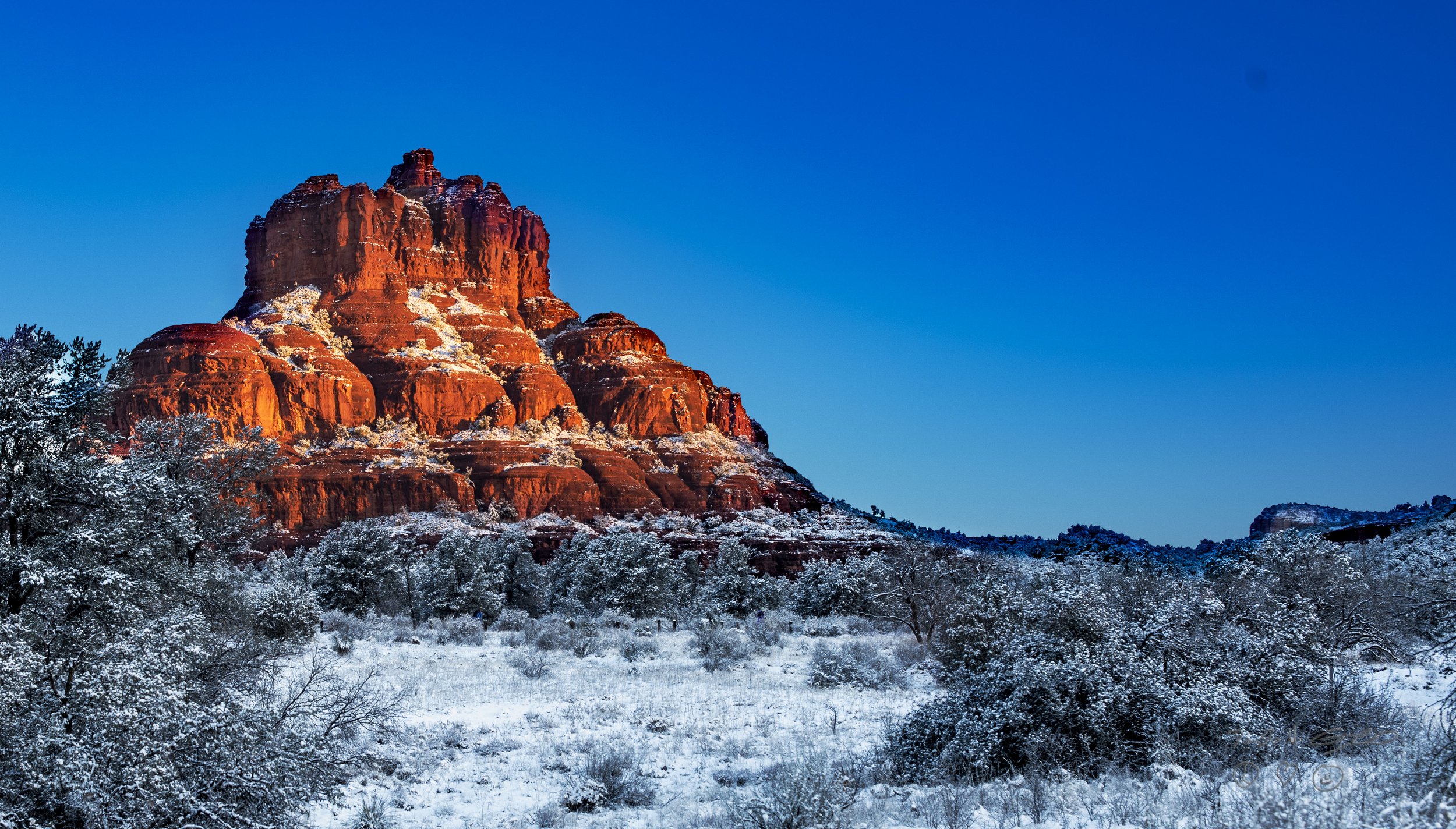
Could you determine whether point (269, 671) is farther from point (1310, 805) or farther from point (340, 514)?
point (340, 514)

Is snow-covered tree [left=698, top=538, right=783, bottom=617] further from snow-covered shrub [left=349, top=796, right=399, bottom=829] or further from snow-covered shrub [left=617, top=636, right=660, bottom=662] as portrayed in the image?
snow-covered shrub [left=349, top=796, right=399, bottom=829]

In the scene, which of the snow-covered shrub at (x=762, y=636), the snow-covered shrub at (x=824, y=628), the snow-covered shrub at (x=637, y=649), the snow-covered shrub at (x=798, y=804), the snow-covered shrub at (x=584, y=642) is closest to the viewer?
the snow-covered shrub at (x=798, y=804)

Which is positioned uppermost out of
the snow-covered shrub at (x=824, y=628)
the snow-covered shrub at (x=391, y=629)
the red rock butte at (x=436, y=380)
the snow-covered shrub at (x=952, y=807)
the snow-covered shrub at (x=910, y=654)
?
the red rock butte at (x=436, y=380)

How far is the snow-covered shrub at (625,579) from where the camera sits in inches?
1865

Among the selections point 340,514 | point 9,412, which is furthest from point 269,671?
point 340,514

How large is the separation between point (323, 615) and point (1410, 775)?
115 feet

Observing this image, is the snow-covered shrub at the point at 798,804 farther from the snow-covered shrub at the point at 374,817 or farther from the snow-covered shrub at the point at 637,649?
the snow-covered shrub at the point at 637,649

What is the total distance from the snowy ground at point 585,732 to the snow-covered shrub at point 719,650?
431 mm

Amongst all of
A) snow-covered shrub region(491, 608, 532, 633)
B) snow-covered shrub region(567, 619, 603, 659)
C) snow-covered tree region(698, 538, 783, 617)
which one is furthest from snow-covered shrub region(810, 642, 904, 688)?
snow-covered tree region(698, 538, 783, 617)

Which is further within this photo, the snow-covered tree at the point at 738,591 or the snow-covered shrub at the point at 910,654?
the snow-covered tree at the point at 738,591

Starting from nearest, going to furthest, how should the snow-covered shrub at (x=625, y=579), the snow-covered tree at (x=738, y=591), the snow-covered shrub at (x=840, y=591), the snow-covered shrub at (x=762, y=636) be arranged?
the snow-covered shrub at (x=762, y=636) < the snow-covered shrub at (x=840, y=591) < the snow-covered shrub at (x=625, y=579) < the snow-covered tree at (x=738, y=591)

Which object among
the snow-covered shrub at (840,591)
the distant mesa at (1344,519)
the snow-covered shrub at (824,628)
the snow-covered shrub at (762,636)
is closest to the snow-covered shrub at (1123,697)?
A: the snow-covered shrub at (762,636)

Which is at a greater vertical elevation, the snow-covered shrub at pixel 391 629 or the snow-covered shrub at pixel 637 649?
the snow-covered shrub at pixel 391 629

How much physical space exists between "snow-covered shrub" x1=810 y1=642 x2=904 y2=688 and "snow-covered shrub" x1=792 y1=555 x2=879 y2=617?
18601 millimetres
